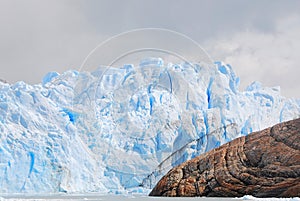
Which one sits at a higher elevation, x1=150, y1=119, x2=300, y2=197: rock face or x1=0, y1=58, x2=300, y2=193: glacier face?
x1=0, y1=58, x2=300, y2=193: glacier face

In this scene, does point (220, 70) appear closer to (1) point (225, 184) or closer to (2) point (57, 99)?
(2) point (57, 99)

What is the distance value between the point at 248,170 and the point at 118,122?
2055 cm

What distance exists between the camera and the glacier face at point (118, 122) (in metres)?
33.6

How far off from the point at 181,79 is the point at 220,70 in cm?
733

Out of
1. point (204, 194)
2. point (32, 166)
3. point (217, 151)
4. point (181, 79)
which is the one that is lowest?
point (204, 194)

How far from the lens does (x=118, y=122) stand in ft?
129

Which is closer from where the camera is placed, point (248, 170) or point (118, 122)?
point (248, 170)

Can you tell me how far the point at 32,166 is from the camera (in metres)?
33.4

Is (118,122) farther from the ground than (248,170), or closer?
farther from the ground

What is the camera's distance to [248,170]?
20094mm

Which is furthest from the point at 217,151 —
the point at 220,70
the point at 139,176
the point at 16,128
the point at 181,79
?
the point at 220,70

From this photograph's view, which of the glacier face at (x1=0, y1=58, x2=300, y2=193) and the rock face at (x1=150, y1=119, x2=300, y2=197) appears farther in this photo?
the glacier face at (x1=0, y1=58, x2=300, y2=193)

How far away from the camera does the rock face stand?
1866 cm

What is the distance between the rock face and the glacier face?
42.0ft
